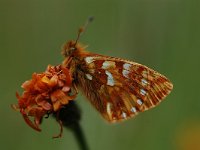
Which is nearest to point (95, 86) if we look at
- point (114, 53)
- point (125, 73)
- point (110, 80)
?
point (110, 80)

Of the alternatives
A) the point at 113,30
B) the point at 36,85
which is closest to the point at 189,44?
the point at 113,30

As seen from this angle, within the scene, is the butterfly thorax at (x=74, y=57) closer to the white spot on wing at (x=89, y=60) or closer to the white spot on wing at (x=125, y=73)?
the white spot on wing at (x=89, y=60)

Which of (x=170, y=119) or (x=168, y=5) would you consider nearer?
(x=170, y=119)

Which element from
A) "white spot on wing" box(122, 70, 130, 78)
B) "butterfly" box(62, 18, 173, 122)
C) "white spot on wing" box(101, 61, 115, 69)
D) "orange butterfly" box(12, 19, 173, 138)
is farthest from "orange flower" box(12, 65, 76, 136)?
"white spot on wing" box(122, 70, 130, 78)

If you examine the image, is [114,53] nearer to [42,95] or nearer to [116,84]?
[116,84]

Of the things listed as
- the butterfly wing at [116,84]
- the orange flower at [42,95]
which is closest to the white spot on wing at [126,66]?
the butterfly wing at [116,84]

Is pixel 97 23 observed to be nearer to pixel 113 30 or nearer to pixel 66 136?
pixel 113 30
